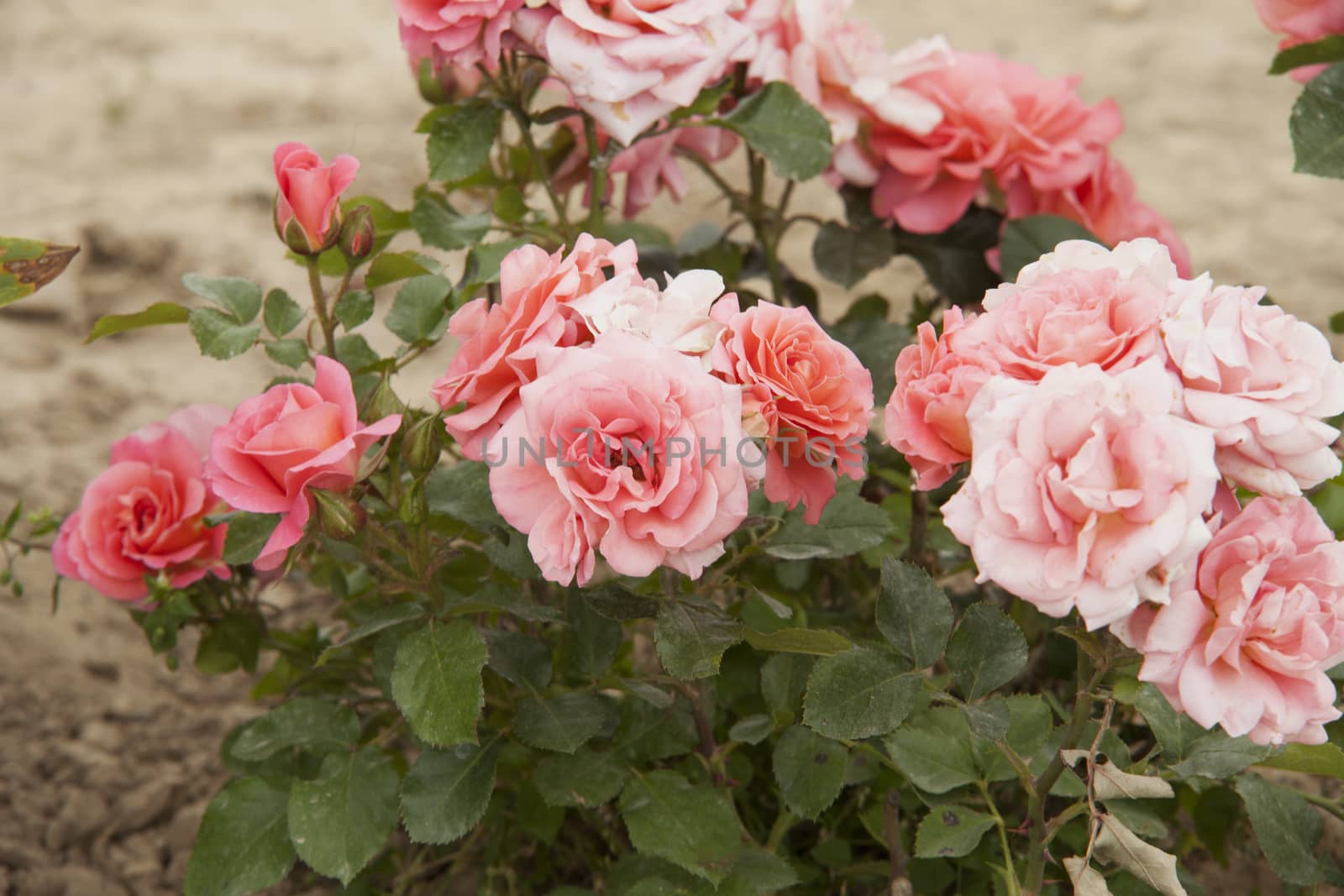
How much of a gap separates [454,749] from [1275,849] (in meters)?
0.65

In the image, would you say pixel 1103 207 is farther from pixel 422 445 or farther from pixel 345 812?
pixel 345 812

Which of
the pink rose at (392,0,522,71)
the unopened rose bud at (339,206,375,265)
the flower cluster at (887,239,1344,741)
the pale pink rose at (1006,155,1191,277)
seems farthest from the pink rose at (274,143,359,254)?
the pale pink rose at (1006,155,1191,277)

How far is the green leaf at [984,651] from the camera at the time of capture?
2.96 feet

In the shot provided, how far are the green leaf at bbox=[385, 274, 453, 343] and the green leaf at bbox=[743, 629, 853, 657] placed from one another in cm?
40

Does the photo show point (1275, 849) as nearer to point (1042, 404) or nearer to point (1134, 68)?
point (1042, 404)

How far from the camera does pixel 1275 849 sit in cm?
100

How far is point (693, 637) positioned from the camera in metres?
0.89

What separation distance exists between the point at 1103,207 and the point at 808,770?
2.62 ft

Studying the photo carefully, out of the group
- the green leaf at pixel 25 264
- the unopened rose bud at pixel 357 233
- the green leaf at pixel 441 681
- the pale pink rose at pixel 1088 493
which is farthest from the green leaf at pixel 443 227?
the pale pink rose at pixel 1088 493

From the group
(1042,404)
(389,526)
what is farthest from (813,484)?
(389,526)

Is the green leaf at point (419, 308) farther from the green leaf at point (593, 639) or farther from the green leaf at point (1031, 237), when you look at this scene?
the green leaf at point (1031, 237)

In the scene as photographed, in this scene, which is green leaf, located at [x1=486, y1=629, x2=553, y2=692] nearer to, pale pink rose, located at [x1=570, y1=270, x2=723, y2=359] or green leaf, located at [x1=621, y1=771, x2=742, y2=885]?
green leaf, located at [x1=621, y1=771, x2=742, y2=885]

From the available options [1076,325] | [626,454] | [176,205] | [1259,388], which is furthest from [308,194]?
[176,205]

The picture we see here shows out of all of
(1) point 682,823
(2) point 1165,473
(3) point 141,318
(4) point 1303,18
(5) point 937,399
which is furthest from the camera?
(4) point 1303,18
